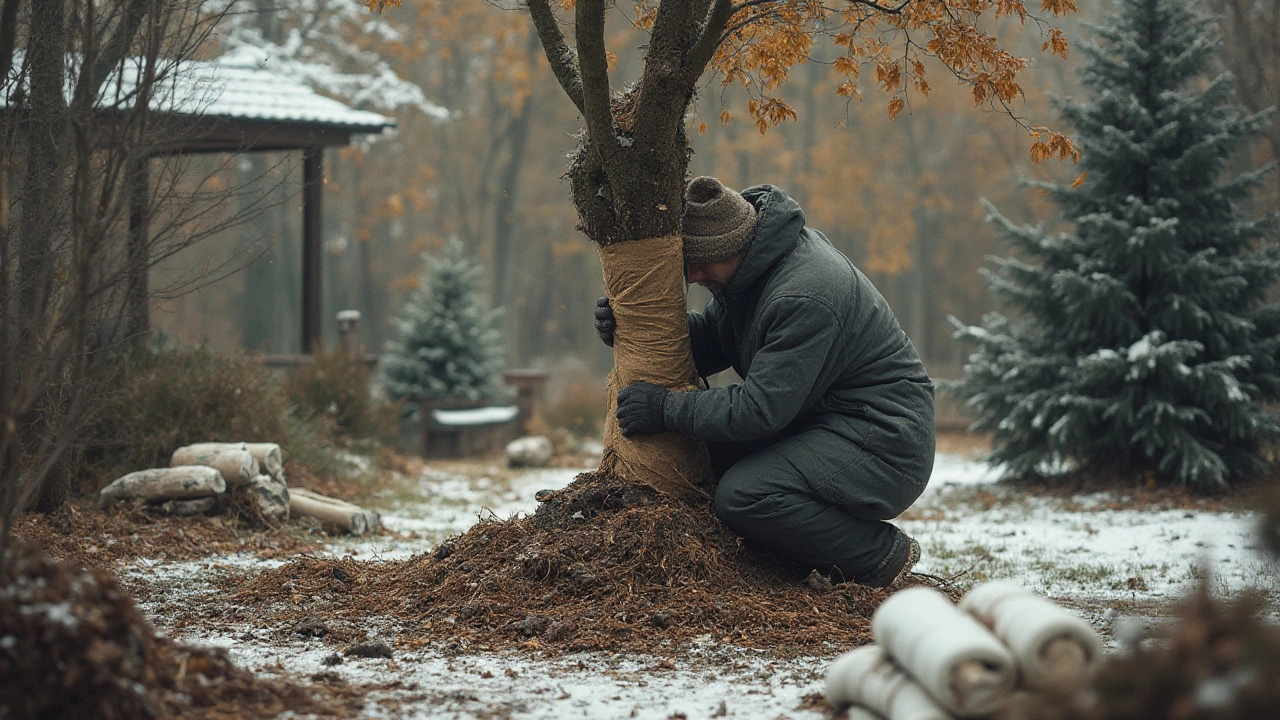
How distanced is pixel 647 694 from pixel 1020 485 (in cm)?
752

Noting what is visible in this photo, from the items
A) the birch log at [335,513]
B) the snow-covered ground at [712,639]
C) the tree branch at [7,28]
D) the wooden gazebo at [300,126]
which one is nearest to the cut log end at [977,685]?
the snow-covered ground at [712,639]

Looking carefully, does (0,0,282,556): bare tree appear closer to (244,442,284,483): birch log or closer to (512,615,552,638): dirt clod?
(244,442,284,483): birch log

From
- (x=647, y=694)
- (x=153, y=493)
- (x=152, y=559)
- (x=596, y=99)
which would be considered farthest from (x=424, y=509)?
(x=647, y=694)

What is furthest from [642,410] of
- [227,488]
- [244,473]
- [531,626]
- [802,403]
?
[227,488]

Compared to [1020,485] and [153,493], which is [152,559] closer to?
[153,493]

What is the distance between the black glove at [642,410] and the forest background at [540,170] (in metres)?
14.1

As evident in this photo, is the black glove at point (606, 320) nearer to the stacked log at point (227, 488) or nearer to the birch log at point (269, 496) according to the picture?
the stacked log at point (227, 488)

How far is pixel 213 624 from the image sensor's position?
3961 mm

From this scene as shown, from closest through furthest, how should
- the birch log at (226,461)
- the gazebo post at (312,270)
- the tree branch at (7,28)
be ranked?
the tree branch at (7,28) < the birch log at (226,461) < the gazebo post at (312,270)

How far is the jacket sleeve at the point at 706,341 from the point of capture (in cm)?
496

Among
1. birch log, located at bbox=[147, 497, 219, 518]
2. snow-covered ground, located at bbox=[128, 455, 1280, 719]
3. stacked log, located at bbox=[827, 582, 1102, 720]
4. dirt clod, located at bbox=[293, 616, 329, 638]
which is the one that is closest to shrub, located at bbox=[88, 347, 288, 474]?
birch log, located at bbox=[147, 497, 219, 518]

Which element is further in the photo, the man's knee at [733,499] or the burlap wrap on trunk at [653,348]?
the burlap wrap on trunk at [653,348]

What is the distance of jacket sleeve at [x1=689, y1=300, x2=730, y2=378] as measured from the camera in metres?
4.96

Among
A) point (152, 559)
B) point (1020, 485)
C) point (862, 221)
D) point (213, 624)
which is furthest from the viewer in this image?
point (862, 221)
